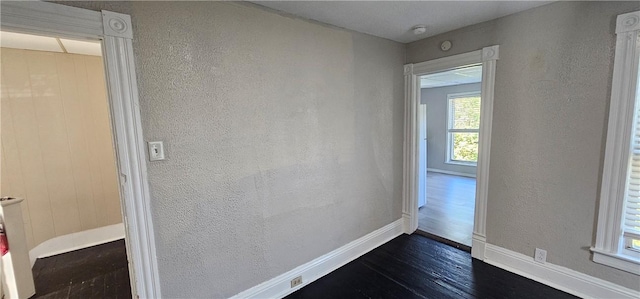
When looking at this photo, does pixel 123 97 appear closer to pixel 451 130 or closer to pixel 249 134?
pixel 249 134

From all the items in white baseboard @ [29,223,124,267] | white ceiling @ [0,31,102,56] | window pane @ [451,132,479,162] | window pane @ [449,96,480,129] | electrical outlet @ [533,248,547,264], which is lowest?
white baseboard @ [29,223,124,267]

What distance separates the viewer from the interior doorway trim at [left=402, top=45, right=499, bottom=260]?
7.66ft

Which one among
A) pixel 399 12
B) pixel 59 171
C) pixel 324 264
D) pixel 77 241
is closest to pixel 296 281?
pixel 324 264

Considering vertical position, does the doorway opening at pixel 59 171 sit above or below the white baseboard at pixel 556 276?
above

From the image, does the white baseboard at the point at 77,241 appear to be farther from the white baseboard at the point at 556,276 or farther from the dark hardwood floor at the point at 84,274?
the white baseboard at the point at 556,276

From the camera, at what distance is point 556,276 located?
6.95 ft

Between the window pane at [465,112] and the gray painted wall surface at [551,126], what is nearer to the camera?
the gray painted wall surface at [551,126]

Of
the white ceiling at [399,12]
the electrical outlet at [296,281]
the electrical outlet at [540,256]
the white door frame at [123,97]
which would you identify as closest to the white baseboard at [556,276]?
the electrical outlet at [540,256]

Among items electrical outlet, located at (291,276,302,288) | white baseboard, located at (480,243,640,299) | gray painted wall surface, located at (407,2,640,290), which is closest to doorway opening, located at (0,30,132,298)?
electrical outlet, located at (291,276,302,288)

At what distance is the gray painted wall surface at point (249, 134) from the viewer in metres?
1.57

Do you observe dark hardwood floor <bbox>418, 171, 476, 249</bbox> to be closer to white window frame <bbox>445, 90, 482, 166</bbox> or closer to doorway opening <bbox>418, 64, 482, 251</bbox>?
doorway opening <bbox>418, 64, 482, 251</bbox>

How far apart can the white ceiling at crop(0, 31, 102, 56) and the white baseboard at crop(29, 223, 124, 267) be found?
2001mm

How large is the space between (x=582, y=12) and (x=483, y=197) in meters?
1.59

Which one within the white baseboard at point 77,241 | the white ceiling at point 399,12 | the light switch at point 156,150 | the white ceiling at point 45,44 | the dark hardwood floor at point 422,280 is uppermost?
the white ceiling at point 399,12
